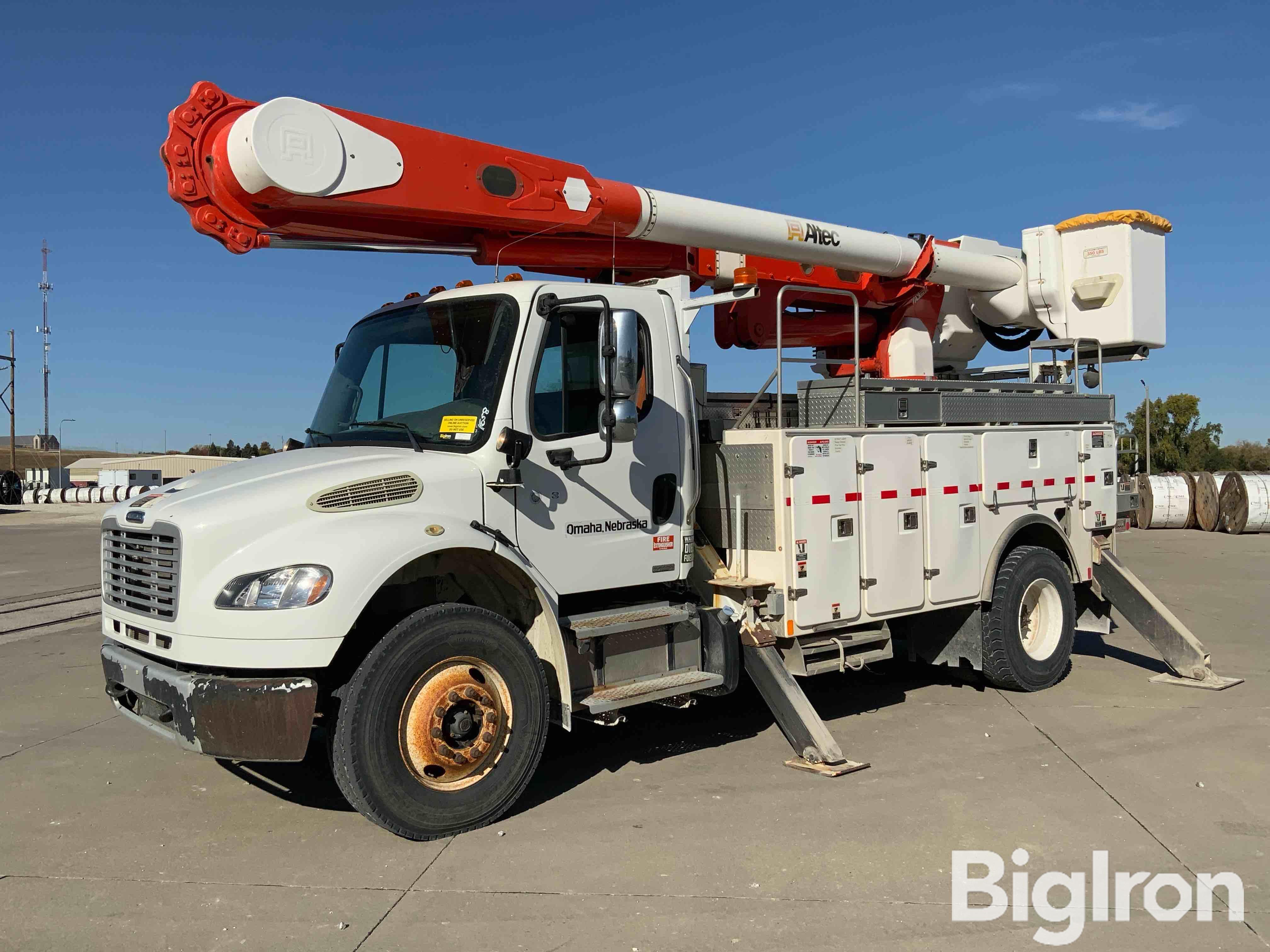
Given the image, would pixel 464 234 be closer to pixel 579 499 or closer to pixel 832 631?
pixel 579 499

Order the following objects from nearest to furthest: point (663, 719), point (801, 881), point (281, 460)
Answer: point (801, 881)
point (281, 460)
point (663, 719)

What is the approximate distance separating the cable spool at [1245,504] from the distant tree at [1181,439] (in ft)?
55.0

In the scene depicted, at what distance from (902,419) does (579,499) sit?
2647mm

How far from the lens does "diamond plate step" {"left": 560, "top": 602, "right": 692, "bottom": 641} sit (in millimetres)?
5523

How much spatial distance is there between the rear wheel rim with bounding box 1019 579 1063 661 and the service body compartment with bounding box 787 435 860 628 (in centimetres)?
228

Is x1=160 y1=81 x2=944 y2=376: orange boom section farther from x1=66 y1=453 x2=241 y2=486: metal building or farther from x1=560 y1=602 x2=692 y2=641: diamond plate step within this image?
x1=66 y1=453 x2=241 y2=486: metal building

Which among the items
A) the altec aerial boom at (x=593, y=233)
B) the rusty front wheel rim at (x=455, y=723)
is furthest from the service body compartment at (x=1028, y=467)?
the rusty front wheel rim at (x=455, y=723)

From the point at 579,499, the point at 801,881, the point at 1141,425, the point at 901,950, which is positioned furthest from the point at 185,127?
the point at 1141,425

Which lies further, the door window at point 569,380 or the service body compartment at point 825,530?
the service body compartment at point 825,530

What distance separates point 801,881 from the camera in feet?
14.5

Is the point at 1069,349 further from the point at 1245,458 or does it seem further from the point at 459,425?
the point at 1245,458

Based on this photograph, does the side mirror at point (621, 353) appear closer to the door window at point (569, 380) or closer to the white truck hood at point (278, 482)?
the door window at point (569, 380)

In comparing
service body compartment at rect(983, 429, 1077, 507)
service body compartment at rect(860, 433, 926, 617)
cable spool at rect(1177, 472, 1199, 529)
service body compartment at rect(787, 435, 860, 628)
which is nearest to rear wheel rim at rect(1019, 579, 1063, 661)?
service body compartment at rect(983, 429, 1077, 507)

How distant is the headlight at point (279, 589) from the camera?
4574 millimetres
